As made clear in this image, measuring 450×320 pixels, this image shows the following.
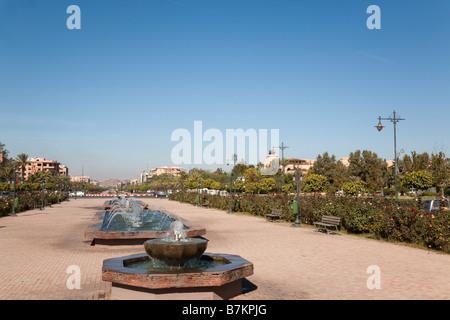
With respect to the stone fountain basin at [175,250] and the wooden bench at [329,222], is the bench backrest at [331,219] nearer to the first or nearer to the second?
the wooden bench at [329,222]

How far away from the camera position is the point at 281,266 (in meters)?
8.29

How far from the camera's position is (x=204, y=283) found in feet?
17.1

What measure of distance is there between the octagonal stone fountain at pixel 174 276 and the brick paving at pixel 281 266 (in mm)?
488

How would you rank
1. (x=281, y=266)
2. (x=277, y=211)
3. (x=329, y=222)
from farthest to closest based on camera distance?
(x=277, y=211) → (x=329, y=222) → (x=281, y=266)

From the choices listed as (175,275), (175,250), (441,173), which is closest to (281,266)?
(175,250)

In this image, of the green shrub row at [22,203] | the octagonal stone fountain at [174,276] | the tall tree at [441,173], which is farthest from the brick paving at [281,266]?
the tall tree at [441,173]

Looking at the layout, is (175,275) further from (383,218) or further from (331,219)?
(331,219)

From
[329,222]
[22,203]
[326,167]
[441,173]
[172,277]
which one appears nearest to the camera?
[172,277]

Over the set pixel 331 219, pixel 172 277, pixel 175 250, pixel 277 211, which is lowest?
pixel 277 211

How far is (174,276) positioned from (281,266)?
12.6 ft

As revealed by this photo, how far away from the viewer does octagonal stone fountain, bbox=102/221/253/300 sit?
16.8 ft

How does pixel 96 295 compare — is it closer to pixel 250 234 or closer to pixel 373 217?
pixel 250 234

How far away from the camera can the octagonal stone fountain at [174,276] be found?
5.12 m
